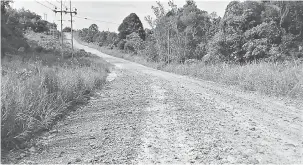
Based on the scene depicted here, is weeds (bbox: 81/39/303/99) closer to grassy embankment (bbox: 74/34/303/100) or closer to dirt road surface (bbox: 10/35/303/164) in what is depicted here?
grassy embankment (bbox: 74/34/303/100)

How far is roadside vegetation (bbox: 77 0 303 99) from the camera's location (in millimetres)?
11500

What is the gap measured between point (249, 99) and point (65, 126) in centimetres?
534

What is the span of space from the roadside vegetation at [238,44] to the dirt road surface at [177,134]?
11.2 ft

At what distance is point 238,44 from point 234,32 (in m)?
1.05

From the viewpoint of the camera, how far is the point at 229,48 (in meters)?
21.1

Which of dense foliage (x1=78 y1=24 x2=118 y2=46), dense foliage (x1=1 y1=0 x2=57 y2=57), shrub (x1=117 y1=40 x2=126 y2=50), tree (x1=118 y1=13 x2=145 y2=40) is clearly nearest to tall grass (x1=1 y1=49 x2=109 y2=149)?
dense foliage (x1=1 y1=0 x2=57 y2=57)

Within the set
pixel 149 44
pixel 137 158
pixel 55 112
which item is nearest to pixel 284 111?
pixel 137 158

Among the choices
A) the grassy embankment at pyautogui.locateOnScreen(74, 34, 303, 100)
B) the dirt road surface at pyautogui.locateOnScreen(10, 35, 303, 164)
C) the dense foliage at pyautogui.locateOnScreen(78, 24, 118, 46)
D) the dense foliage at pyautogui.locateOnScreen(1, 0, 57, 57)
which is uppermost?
the dense foliage at pyautogui.locateOnScreen(78, 24, 118, 46)

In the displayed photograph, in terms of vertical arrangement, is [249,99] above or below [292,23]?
below

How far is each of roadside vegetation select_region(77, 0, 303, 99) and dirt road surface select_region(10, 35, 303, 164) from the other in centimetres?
341

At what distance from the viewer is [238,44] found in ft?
67.5

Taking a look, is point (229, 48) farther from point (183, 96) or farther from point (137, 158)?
point (137, 158)

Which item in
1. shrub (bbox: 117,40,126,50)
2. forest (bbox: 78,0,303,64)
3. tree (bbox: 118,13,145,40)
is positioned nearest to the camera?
forest (bbox: 78,0,303,64)

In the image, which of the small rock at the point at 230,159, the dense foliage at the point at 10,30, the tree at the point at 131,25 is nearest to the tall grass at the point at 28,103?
the small rock at the point at 230,159
